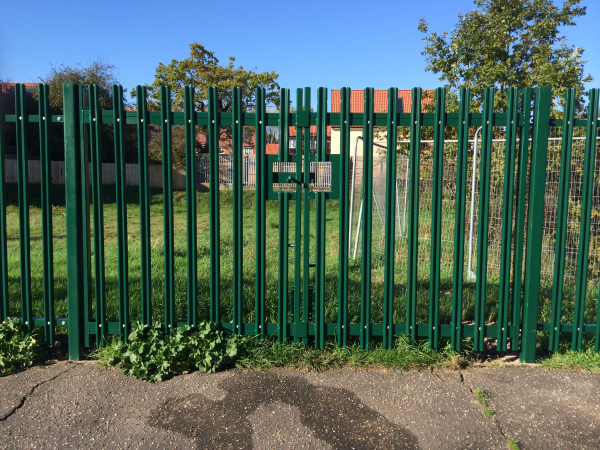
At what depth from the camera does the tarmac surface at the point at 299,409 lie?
2803mm

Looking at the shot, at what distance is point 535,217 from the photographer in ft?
12.5

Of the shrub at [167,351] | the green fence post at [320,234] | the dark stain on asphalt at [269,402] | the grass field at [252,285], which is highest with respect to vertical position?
the green fence post at [320,234]

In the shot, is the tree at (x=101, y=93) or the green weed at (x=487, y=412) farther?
the tree at (x=101, y=93)

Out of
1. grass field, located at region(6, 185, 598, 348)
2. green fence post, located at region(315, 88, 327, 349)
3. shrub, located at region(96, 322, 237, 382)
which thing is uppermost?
green fence post, located at region(315, 88, 327, 349)

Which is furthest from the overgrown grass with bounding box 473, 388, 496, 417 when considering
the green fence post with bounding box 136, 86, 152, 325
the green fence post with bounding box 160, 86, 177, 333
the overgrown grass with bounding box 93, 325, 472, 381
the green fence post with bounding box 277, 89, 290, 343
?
the green fence post with bounding box 136, 86, 152, 325

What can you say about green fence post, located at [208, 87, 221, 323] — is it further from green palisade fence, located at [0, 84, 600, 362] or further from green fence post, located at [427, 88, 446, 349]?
green fence post, located at [427, 88, 446, 349]

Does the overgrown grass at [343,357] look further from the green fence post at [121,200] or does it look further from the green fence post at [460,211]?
the green fence post at [121,200]

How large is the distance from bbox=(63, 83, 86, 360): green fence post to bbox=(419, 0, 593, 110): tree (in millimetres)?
12455

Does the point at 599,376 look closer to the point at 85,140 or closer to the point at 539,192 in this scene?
the point at 539,192

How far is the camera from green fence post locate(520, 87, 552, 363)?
370 centimetres

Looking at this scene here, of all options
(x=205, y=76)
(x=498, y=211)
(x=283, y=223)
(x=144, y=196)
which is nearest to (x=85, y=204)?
(x=144, y=196)

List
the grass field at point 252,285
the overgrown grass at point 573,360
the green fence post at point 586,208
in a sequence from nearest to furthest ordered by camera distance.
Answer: the green fence post at point 586,208 < the overgrown grass at point 573,360 < the grass field at point 252,285

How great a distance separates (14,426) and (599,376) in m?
4.04

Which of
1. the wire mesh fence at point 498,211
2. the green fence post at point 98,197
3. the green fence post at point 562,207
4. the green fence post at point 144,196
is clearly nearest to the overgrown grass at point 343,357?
the green fence post at point 562,207
